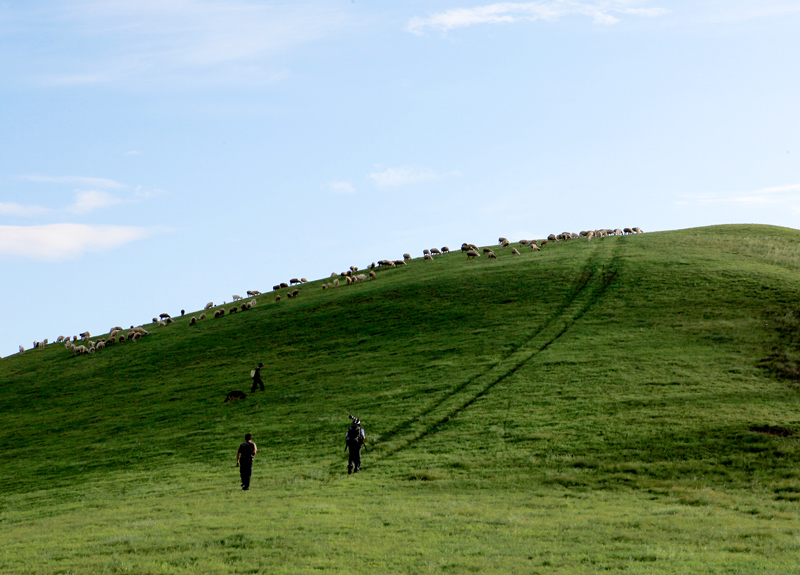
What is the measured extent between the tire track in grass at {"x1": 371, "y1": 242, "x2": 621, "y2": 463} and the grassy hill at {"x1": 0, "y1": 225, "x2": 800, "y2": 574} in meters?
0.20

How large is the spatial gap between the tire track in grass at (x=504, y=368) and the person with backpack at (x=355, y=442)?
2.01m

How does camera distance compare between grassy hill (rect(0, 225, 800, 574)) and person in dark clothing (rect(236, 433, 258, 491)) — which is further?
person in dark clothing (rect(236, 433, 258, 491))

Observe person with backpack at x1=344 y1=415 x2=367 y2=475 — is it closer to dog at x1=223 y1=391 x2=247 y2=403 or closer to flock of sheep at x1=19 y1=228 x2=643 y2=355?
dog at x1=223 y1=391 x2=247 y2=403

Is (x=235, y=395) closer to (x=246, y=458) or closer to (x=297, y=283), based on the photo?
(x=246, y=458)

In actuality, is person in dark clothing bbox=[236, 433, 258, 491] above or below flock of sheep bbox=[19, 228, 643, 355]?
below

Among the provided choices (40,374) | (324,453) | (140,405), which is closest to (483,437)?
(324,453)

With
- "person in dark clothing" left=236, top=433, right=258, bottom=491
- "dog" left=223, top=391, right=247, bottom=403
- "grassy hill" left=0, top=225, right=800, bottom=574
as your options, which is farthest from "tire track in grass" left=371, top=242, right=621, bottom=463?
"dog" left=223, top=391, right=247, bottom=403

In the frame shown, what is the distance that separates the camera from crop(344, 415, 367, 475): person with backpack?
31.9 meters

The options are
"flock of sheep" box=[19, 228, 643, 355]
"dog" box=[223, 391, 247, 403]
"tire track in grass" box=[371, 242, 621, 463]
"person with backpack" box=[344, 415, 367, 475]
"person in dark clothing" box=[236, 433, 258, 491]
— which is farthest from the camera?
"flock of sheep" box=[19, 228, 643, 355]

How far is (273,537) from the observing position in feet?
66.0

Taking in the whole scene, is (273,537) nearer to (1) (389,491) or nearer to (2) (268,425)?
(1) (389,491)

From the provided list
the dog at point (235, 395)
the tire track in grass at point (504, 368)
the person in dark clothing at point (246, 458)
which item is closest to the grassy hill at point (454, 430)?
the tire track in grass at point (504, 368)

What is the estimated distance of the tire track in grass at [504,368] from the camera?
37.8 meters

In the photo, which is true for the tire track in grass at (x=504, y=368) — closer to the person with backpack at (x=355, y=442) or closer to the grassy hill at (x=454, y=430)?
the grassy hill at (x=454, y=430)
